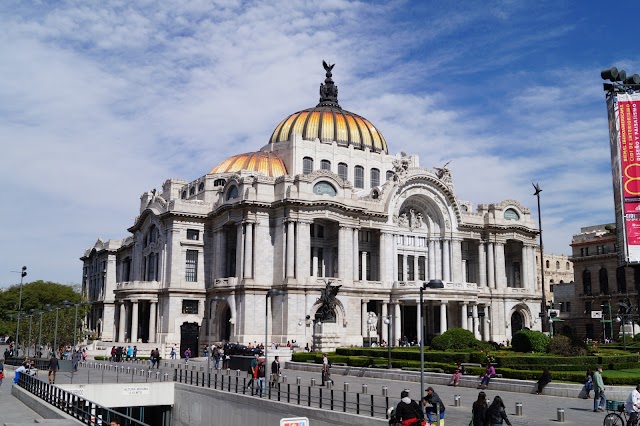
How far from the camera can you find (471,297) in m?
73.7

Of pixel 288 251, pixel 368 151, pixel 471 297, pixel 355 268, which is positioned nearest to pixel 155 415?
pixel 288 251

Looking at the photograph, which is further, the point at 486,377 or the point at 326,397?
the point at 486,377

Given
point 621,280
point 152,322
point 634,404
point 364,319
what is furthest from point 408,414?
point 621,280

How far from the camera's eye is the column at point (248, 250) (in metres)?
68.4

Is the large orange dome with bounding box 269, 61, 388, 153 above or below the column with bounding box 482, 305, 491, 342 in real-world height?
above

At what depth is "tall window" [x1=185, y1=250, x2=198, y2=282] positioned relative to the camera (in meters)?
74.4

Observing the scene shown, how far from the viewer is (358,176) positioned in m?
83.9

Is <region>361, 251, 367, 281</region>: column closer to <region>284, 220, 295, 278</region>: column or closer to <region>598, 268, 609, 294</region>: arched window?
<region>284, 220, 295, 278</region>: column

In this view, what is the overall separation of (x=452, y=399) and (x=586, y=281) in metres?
73.0

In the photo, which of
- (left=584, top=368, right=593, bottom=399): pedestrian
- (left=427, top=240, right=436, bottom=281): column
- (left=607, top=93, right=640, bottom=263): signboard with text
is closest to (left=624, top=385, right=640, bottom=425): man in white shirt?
(left=584, top=368, right=593, bottom=399): pedestrian

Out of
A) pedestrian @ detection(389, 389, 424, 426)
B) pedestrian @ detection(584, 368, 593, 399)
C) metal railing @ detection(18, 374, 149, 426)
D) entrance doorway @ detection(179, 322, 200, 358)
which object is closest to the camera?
pedestrian @ detection(389, 389, 424, 426)

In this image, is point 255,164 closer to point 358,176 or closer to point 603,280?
point 358,176

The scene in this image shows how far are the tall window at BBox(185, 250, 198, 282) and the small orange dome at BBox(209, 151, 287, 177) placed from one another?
10.7 metres

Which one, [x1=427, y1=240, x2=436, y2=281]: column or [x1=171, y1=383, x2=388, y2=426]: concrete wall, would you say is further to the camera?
[x1=427, y1=240, x2=436, y2=281]: column
